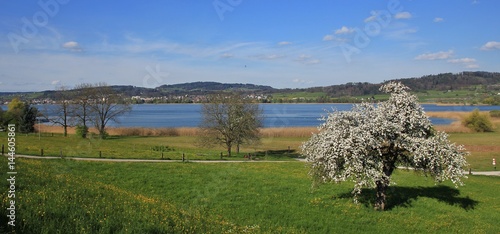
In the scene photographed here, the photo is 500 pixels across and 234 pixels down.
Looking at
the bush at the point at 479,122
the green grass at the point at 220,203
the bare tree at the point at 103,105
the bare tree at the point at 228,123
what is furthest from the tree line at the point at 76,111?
the bush at the point at 479,122

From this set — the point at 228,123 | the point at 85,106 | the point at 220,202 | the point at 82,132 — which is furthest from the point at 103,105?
the point at 220,202

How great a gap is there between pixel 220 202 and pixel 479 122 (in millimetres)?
96542

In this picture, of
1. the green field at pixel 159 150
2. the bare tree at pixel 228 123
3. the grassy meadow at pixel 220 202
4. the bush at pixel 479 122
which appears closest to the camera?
the grassy meadow at pixel 220 202

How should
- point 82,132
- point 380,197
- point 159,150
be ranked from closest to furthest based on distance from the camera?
1. point 380,197
2. point 159,150
3. point 82,132

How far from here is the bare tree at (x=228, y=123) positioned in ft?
169

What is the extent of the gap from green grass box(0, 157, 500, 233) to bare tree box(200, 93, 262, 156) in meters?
19.6

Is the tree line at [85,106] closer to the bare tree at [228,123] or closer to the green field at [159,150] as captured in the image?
the green field at [159,150]

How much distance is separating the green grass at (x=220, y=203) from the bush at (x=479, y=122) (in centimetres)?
7505

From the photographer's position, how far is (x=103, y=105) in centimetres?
7438

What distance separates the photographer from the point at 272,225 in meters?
17.9

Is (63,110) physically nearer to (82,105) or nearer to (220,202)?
(82,105)

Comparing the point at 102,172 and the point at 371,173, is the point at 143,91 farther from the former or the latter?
the point at 371,173

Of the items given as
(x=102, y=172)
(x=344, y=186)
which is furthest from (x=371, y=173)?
(x=102, y=172)

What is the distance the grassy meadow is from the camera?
37.6 ft
